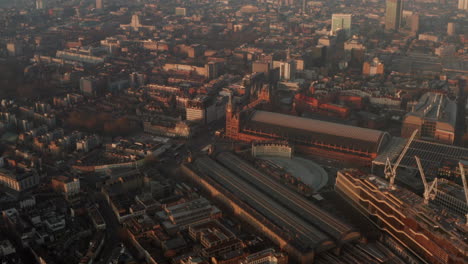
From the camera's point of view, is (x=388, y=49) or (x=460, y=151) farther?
(x=388, y=49)

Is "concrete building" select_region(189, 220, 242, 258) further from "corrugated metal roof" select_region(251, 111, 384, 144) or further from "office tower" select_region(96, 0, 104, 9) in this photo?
"office tower" select_region(96, 0, 104, 9)

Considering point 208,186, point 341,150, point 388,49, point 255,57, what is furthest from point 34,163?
point 388,49

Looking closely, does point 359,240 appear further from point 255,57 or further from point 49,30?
point 49,30

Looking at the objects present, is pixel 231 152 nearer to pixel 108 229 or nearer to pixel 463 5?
pixel 108 229

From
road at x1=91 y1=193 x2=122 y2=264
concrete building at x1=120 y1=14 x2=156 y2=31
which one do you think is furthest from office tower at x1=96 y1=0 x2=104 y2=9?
road at x1=91 y1=193 x2=122 y2=264

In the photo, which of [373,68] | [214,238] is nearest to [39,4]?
[373,68]
